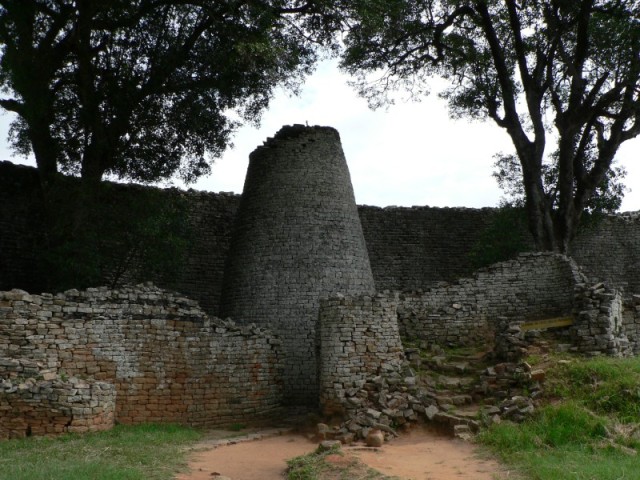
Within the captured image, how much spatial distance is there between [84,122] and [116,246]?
2901 mm

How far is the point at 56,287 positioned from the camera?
1407 centimetres

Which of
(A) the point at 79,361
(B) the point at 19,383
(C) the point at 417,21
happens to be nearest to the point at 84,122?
(A) the point at 79,361

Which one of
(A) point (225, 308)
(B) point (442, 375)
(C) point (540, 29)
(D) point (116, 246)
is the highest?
(C) point (540, 29)

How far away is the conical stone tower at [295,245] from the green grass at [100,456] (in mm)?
3569

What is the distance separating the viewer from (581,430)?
8422 mm

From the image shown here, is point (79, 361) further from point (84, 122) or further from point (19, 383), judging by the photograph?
point (84, 122)

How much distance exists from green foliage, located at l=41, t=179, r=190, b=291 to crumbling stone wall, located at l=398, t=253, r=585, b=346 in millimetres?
5475

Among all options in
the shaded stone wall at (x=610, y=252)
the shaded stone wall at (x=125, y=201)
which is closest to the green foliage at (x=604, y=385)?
the shaded stone wall at (x=125, y=201)

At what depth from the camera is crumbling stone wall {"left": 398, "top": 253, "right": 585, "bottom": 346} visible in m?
13.7

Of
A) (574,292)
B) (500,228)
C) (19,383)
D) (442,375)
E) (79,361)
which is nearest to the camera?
(19,383)

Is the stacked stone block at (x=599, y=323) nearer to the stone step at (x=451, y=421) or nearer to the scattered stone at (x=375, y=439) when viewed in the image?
the stone step at (x=451, y=421)

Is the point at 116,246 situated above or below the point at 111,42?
below

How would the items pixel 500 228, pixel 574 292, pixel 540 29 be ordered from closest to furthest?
pixel 574 292 → pixel 540 29 → pixel 500 228

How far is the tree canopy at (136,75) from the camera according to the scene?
1403cm
